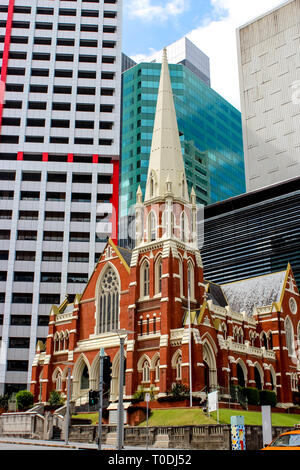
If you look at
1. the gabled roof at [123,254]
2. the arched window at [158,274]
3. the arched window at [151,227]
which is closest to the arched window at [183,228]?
the arched window at [151,227]

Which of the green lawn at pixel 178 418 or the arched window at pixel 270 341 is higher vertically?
the arched window at pixel 270 341

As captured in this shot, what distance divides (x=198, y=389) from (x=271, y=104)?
395 ft

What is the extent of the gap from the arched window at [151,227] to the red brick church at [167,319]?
0.38ft

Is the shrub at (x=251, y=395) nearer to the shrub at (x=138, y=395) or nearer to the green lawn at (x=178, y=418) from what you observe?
the shrub at (x=138, y=395)

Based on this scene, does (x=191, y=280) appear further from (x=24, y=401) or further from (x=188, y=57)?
(x=188, y=57)

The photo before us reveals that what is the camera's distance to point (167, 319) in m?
50.6

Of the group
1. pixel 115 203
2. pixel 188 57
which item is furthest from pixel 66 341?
pixel 188 57

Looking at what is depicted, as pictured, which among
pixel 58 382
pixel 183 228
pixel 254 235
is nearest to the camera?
pixel 183 228

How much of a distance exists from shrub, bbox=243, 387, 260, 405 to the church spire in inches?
836

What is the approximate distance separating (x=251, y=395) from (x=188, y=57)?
4428 inches

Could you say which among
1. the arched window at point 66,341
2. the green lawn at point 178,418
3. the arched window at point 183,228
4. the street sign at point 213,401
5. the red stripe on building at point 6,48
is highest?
the red stripe on building at point 6,48

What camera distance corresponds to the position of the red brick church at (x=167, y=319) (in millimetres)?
50719

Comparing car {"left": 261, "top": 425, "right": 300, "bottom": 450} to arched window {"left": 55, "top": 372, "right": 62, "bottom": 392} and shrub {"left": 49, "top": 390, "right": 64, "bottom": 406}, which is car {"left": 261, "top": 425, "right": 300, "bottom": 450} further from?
arched window {"left": 55, "top": 372, "right": 62, "bottom": 392}
